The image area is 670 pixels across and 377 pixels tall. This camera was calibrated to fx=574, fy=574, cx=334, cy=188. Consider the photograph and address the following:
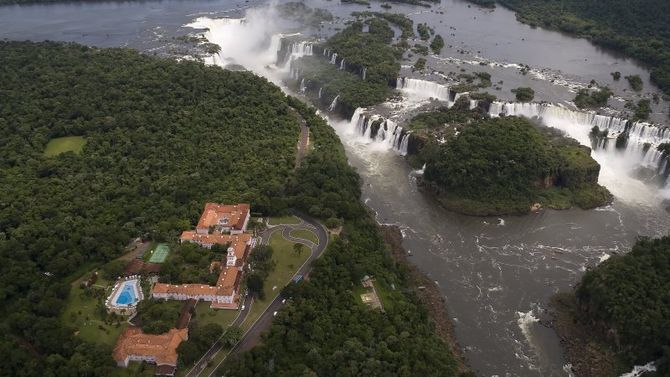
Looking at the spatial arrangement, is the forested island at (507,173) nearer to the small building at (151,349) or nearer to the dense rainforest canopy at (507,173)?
the dense rainforest canopy at (507,173)

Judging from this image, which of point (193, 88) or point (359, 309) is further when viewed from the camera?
point (193, 88)

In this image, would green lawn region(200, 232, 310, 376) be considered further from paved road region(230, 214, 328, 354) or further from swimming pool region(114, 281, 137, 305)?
swimming pool region(114, 281, 137, 305)

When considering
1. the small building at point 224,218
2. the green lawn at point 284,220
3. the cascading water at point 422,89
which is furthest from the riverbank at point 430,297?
the cascading water at point 422,89

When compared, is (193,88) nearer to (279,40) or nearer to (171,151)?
(171,151)

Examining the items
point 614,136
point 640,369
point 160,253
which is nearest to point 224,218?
point 160,253

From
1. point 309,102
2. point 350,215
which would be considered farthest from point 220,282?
point 309,102

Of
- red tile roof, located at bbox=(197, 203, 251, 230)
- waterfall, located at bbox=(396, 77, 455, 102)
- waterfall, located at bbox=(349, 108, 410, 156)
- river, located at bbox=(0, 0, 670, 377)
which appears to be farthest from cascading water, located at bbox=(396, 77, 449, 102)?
red tile roof, located at bbox=(197, 203, 251, 230)
